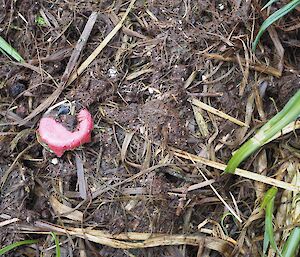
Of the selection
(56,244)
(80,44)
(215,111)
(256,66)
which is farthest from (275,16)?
(56,244)

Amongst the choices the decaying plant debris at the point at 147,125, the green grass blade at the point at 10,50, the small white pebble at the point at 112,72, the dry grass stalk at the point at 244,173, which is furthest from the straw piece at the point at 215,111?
the green grass blade at the point at 10,50

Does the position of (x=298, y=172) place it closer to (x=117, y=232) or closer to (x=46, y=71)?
(x=117, y=232)

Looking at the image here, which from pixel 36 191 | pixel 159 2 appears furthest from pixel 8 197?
pixel 159 2

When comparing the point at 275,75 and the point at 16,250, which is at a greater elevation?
the point at 275,75

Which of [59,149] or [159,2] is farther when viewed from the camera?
[159,2]

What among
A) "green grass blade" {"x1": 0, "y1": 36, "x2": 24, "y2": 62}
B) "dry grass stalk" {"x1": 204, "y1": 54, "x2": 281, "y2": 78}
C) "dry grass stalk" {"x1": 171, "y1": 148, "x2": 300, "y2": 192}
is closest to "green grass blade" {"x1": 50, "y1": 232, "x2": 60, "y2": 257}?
"dry grass stalk" {"x1": 171, "y1": 148, "x2": 300, "y2": 192}

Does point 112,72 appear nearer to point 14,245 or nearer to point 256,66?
point 256,66

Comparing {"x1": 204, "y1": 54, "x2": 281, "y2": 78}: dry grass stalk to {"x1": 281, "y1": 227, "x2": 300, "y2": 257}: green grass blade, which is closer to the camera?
{"x1": 281, "y1": 227, "x2": 300, "y2": 257}: green grass blade

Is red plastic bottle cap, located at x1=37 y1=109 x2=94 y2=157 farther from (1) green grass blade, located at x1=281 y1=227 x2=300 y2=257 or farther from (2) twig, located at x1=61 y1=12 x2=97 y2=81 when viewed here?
(1) green grass blade, located at x1=281 y1=227 x2=300 y2=257
